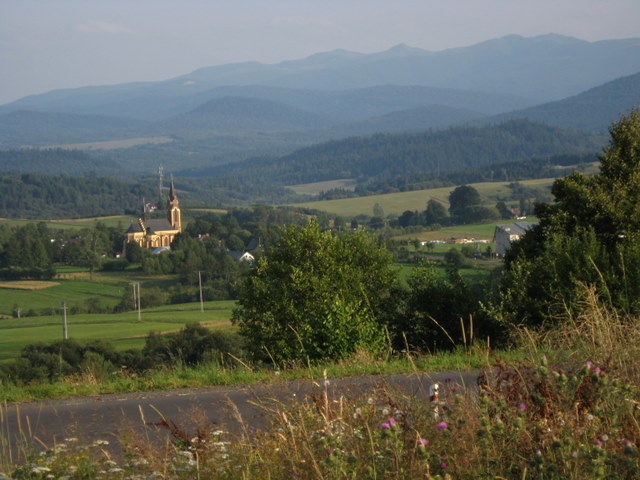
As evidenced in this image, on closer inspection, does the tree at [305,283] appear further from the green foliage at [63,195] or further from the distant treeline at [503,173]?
the green foliage at [63,195]

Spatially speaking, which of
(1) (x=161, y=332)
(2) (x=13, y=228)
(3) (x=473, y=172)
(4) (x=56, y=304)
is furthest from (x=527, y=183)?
(1) (x=161, y=332)

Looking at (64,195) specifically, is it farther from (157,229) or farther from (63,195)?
(157,229)

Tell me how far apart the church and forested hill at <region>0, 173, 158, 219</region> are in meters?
43.4

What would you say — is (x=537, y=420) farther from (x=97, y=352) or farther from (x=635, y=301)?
(x=97, y=352)

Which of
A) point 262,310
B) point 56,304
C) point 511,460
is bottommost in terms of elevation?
point 56,304

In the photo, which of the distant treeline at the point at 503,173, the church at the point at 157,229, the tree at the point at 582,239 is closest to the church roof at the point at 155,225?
the church at the point at 157,229

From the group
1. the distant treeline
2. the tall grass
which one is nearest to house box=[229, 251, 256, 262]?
the distant treeline

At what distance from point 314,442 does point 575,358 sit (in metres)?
2.21

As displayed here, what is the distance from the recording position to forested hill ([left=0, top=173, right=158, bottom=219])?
525ft

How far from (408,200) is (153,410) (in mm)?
117453

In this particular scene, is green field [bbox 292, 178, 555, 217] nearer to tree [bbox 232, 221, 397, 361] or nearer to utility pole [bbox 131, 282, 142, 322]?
utility pole [bbox 131, 282, 142, 322]

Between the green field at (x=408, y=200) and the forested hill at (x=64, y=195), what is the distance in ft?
154

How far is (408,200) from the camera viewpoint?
123688 mm

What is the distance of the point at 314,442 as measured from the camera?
14.3 ft
